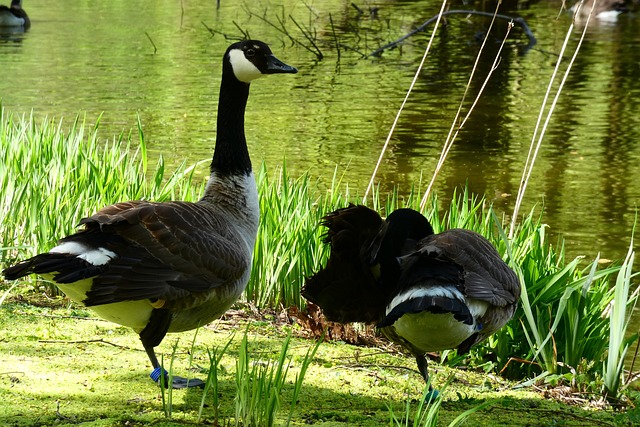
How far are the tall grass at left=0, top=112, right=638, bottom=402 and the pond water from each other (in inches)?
32.8

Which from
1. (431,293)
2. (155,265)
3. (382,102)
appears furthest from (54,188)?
(382,102)

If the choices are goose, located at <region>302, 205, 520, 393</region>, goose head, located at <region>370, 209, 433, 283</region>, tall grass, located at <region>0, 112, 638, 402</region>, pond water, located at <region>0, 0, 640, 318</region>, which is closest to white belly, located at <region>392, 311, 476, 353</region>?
goose, located at <region>302, 205, 520, 393</region>

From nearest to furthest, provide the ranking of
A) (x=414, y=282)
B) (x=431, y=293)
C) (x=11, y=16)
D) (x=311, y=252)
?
1. (x=431, y=293)
2. (x=414, y=282)
3. (x=311, y=252)
4. (x=11, y=16)

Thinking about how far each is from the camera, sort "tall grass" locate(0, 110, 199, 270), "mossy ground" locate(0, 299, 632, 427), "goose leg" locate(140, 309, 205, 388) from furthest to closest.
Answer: "tall grass" locate(0, 110, 199, 270)
"goose leg" locate(140, 309, 205, 388)
"mossy ground" locate(0, 299, 632, 427)

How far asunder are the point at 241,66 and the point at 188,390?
1.88 meters

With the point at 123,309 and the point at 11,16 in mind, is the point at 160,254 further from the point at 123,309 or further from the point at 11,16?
the point at 11,16

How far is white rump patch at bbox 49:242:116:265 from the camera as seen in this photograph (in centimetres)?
368

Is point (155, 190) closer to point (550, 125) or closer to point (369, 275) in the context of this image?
point (369, 275)

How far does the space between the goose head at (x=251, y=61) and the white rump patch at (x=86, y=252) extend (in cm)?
167

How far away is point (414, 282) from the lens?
12.9ft

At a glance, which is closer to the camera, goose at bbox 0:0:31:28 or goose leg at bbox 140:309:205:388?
goose leg at bbox 140:309:205:388

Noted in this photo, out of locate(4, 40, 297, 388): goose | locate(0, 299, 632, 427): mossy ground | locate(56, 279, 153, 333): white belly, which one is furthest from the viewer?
locate(56, 279, 153, 333): white belly

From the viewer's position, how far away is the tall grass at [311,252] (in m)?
5.05

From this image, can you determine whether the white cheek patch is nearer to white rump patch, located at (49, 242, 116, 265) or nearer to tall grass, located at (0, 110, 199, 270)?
tall grass, located at (0, 110, 199, 270)
